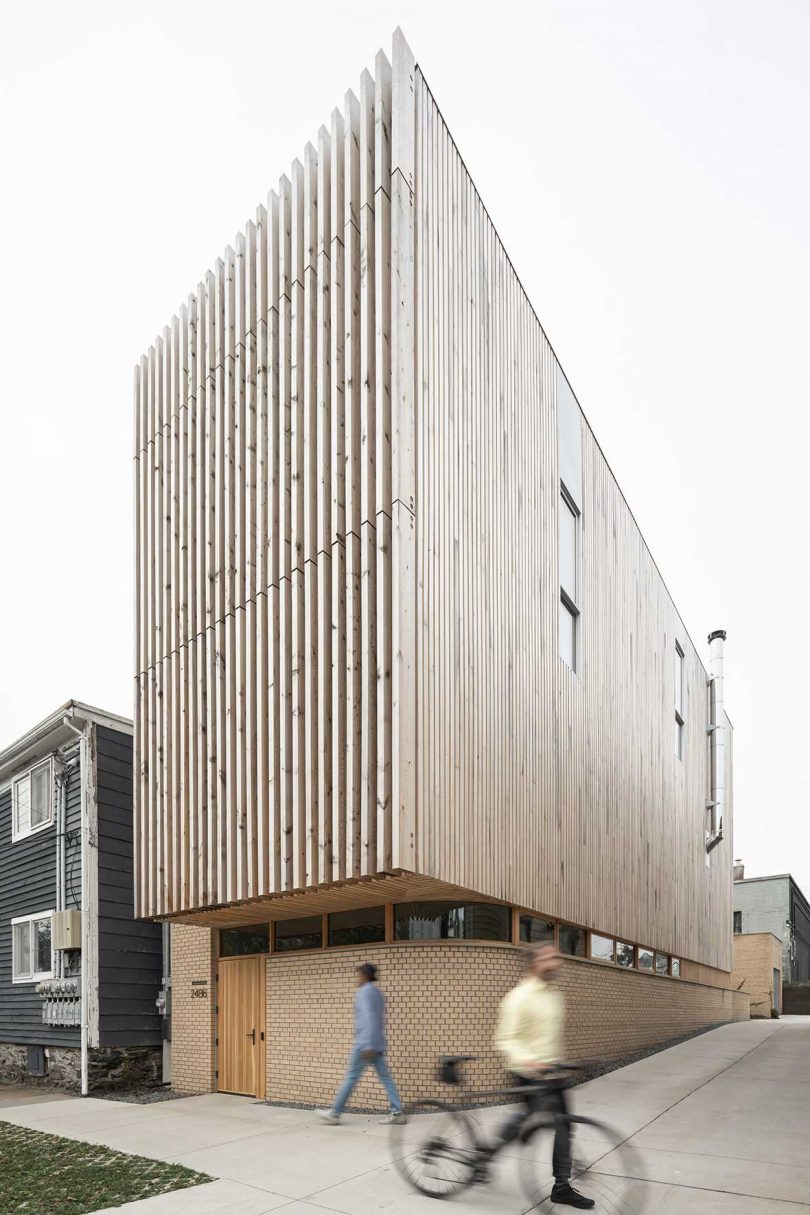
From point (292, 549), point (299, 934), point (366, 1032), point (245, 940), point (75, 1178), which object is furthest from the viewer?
point (245, 940)

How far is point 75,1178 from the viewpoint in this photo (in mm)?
9250

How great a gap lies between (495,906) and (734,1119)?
3.74 m

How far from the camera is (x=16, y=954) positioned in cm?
2100

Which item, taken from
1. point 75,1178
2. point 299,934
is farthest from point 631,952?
point 75,1178

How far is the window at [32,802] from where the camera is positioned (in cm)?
2052

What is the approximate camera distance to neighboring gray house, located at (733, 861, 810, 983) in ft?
172

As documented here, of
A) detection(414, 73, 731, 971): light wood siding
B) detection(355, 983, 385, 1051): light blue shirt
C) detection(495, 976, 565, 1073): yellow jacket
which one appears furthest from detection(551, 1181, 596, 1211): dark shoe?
detection(414, 73, 731, 971): light wood siding

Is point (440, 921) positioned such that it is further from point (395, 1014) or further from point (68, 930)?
point (68, 930)

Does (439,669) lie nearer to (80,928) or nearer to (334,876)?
(334,876)

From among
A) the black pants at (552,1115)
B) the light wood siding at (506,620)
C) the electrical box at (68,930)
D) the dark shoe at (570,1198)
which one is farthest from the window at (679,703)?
the black pants at (552,1115)

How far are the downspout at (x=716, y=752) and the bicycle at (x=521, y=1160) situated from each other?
25.8 metres

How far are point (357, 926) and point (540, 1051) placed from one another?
6.79 metres

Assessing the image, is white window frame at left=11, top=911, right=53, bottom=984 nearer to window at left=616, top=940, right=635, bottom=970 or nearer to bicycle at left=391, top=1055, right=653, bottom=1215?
window at left=616, top=940, right=635, bottom=970

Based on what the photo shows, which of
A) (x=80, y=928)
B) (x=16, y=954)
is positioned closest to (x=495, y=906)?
(x=80, y=928)
